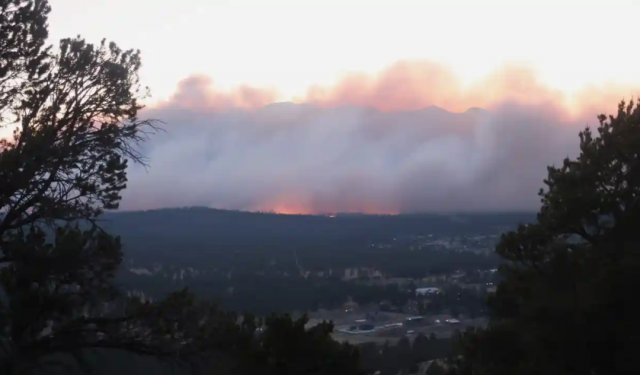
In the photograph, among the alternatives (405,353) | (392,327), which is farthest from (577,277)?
(392,327)

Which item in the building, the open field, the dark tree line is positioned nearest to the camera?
the dark tree line

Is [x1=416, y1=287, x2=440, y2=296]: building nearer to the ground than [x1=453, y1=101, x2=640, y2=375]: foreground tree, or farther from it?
nearer to the ground

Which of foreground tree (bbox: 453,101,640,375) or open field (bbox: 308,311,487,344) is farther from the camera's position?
open field (bbox: 308,311,487,344)

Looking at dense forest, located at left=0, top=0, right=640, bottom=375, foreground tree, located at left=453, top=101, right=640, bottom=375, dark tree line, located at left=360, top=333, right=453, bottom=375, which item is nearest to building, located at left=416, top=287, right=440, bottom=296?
dark tree line, located at left=360, top=333, right=453, bottom=375

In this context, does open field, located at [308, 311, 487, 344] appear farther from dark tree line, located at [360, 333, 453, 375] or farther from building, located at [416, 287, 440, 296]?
building, located at [416, 287, 440, 296]

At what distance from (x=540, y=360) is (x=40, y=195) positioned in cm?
929

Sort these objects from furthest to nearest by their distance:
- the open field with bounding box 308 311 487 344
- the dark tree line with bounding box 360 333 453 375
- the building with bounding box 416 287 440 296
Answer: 1. the building with bounding box 416 287 440 296
2. the open field with bounding box 308 311 487 344
3. the dark tree line with bounding box 360 333 453 375

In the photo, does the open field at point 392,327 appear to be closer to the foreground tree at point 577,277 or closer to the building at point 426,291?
the building at point 426,291

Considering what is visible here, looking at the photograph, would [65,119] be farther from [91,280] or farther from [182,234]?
[182,234]

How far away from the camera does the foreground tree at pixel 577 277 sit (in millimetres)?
12289

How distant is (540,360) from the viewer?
42.6 ft

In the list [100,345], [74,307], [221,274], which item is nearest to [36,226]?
[74,307]

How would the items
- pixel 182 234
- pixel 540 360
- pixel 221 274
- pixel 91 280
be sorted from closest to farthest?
pixel 91 280 → pixel 540 360 → pixel 221 274 → pixel 182 234

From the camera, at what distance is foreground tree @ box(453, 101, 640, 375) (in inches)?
484
